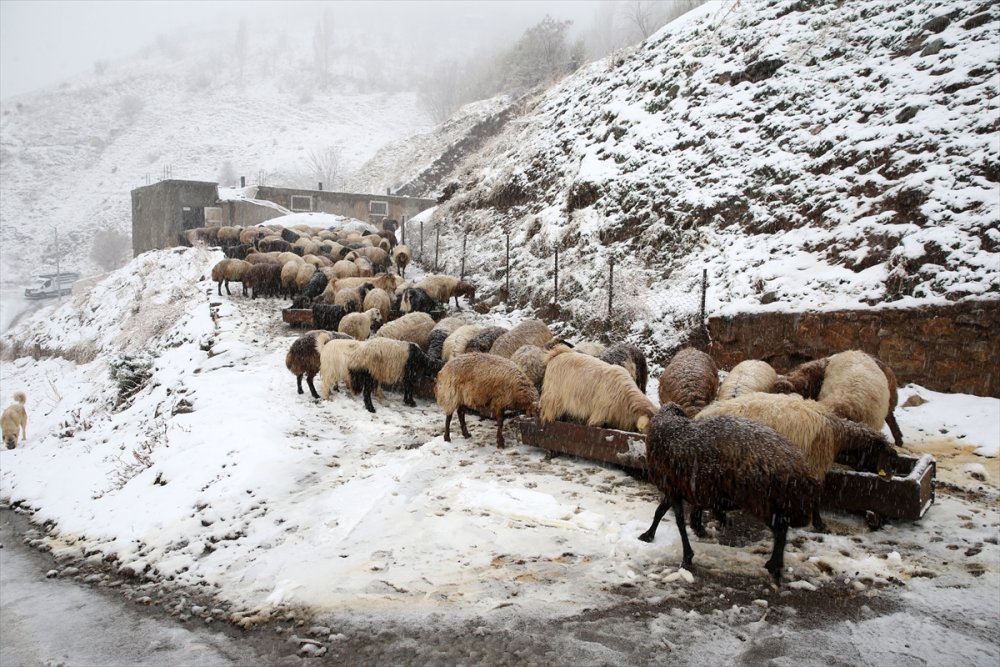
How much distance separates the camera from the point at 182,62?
109 metres

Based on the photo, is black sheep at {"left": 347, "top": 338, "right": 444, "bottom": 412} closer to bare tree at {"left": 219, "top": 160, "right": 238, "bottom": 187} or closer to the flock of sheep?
the flock of sheep

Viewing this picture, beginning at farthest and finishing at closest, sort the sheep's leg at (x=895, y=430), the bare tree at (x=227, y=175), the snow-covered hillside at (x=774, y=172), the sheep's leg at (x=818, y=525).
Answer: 1. the bare tree at (x=227, y=175)
2. the snow-covered hillside at (x=774, y=172)
3. the sheep's leg at (x=895, y=430)
4. the sheep's leg at (x=818, y=525)

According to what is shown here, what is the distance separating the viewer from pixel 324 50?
106 metres

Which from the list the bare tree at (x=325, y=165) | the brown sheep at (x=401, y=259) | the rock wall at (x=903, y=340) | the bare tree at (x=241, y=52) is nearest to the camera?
the rock wall at (x=903, y=340)

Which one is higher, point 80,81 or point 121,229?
point 80,81

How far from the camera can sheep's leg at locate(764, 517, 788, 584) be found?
4020mm

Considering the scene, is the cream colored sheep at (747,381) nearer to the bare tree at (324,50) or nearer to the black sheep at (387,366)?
the black sheep at (387,366)

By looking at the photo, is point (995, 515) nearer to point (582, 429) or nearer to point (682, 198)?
point (582, 429)

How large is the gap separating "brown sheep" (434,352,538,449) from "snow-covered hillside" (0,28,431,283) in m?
62.0

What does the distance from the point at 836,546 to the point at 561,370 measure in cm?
331

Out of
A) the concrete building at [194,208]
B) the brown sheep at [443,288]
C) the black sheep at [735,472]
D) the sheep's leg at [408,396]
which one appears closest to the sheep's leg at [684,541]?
the black sheep at [735,472]

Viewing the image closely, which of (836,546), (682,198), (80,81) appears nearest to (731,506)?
(836,546)

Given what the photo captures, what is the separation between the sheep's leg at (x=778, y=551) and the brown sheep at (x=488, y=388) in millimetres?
3341

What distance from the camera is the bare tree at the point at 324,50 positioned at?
329 ft
